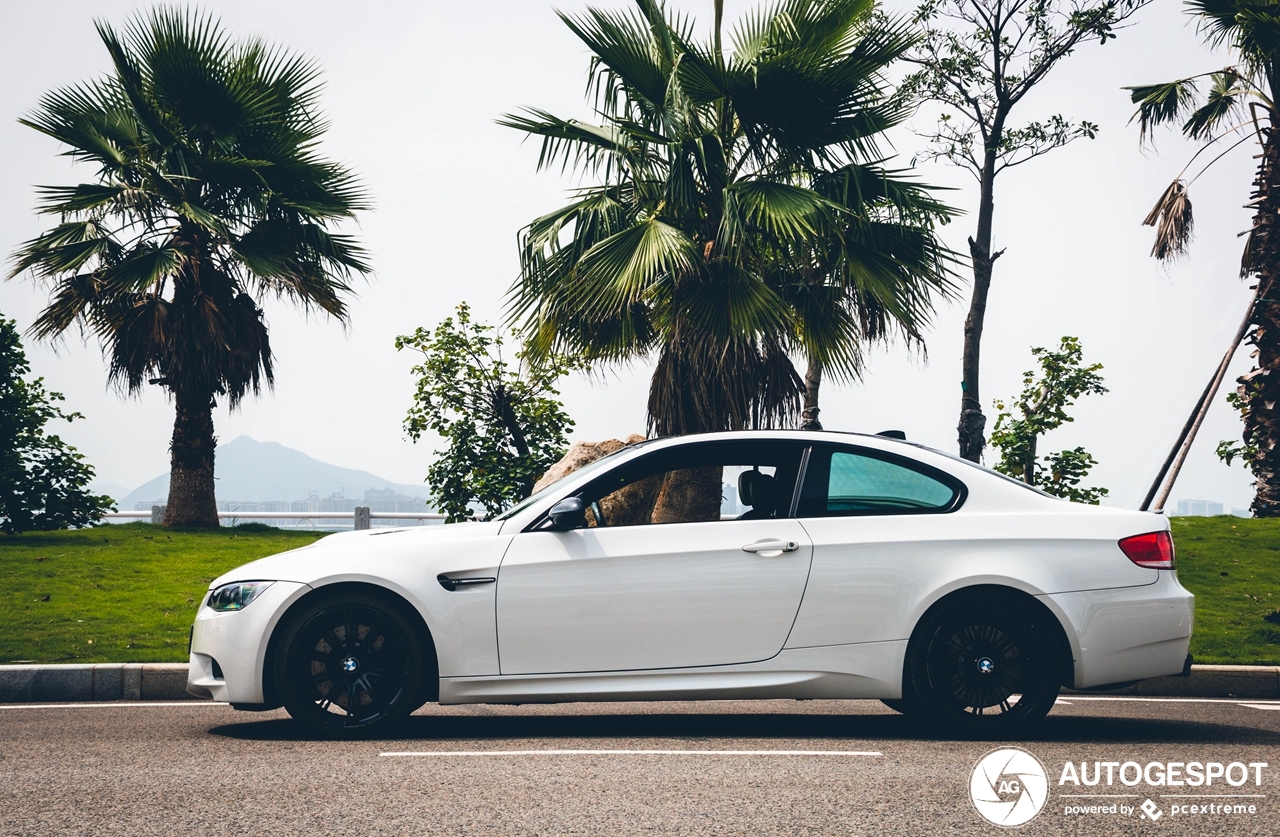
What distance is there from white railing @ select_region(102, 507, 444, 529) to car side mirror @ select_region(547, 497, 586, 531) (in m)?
10.9

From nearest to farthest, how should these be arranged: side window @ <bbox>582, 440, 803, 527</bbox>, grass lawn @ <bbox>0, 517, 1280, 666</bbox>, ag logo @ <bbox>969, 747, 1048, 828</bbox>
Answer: ag logo @ <bbox>969, 747, 1048, 828</bbox> < side window @ <bbox>582, 440, 803, 527</bbox> < grass lawn @ <bbox>0, 517, 1280, 666</bbox>

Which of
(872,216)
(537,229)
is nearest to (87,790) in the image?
(537,229)

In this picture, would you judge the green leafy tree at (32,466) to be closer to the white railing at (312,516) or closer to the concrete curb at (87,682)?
the white railing at (312,516)

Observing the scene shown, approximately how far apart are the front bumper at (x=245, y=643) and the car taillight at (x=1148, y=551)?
4.11m

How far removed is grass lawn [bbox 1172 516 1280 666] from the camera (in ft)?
30.0

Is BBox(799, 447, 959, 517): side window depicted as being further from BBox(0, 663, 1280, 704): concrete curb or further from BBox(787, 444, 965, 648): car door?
BBox(0, 663, 1280, 704): concrete curb

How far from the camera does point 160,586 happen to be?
38.2 feet

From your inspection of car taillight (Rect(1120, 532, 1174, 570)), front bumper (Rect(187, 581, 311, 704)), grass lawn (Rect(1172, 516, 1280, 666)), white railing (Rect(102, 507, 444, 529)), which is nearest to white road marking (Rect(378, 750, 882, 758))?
front bumper (Rect(187, 581, 311, 704))

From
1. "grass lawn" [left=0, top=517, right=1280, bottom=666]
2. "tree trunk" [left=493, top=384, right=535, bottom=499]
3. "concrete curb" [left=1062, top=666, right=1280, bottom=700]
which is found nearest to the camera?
"concrete curb" [left=1062, top=666, right=1280, bottom=700]

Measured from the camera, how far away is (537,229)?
12797 mm

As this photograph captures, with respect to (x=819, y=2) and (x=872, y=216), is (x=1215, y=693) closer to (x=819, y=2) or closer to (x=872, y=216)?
(x=872, y=216)

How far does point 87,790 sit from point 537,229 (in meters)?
8.94

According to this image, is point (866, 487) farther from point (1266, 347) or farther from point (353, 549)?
point (1266, 347)

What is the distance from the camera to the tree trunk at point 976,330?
15.4 m
